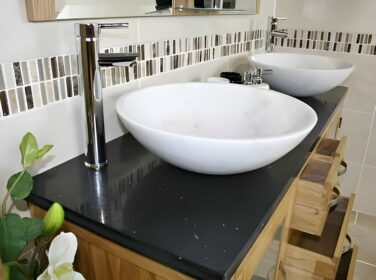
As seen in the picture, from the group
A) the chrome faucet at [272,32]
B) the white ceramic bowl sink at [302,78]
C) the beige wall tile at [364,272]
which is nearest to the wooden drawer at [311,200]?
the white ceramic bowl sink at [302,78]

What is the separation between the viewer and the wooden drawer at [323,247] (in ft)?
3.37

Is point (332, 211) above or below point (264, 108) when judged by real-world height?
below

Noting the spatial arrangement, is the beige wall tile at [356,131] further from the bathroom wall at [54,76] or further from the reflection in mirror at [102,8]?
the reflection in mirror at [102,8]

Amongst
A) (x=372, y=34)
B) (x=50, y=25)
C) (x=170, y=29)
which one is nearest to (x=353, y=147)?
(x=372, y=34)

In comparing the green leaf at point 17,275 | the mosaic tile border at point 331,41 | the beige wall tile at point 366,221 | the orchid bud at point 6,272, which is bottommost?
the beige wall tile at point 366,221

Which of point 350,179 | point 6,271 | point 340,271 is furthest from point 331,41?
point 6,271

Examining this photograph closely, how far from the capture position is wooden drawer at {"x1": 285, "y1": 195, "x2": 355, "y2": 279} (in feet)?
3.37

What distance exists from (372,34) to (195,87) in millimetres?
1299

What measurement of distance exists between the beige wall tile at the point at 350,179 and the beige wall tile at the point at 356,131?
36mm

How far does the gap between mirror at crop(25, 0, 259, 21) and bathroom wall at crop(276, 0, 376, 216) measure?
0.75 metres

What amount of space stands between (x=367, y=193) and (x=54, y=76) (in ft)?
6.45

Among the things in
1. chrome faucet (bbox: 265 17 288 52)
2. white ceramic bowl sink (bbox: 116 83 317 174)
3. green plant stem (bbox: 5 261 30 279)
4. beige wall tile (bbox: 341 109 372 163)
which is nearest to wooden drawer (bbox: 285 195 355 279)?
white ceramic bowl sink (bbox: 116 83 317 174)

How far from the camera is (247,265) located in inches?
25.0

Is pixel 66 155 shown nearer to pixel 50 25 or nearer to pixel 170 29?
pixel 50 25
